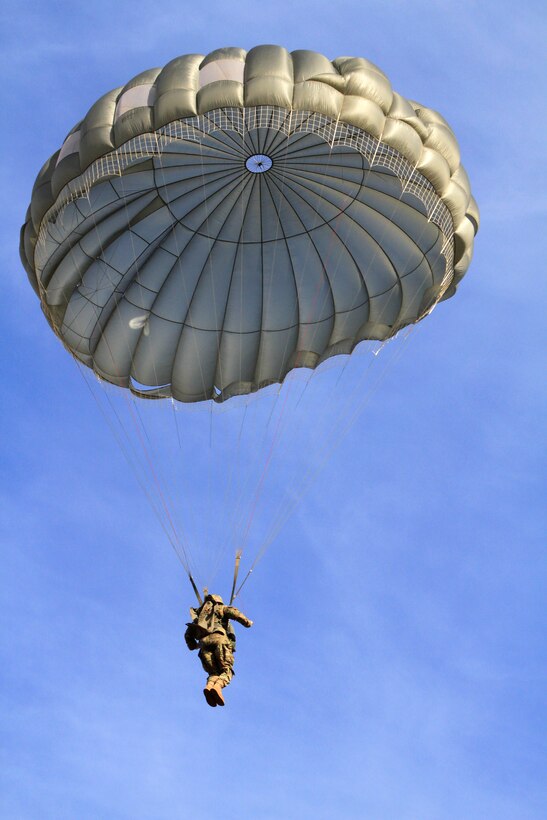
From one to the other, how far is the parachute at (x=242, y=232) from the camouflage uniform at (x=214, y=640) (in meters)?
4.99

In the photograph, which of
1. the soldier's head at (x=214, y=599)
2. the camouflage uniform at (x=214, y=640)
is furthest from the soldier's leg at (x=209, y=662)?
the soldier's head at (x=214, y=599)

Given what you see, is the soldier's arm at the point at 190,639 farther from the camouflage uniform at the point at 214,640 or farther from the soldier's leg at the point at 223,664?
the soldier's leg at the point at 223,664

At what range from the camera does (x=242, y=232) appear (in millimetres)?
22781

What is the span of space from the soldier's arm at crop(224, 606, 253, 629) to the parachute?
5.00m

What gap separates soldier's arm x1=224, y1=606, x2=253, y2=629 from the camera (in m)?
19.9

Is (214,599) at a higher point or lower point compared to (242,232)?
lower

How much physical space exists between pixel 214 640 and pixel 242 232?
7.59m

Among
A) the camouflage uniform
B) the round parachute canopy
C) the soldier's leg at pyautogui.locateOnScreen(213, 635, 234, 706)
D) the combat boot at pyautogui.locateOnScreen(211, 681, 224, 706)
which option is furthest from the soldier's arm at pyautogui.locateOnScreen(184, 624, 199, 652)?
the round parachute canopy

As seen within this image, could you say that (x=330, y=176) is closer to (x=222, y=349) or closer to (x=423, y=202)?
(x=423, y=202)

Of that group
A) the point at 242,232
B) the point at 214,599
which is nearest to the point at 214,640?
A: the point at 214,599

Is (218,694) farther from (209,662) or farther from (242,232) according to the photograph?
(242,232)

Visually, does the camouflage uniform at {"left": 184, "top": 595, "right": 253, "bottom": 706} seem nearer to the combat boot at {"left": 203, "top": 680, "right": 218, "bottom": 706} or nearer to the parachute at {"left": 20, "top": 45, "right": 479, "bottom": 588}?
the combat boot at {"left": 203, "top": 680, "right": 218, "bottom": 706}

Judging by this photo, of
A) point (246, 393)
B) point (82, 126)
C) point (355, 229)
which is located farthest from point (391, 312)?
point (82, 126)

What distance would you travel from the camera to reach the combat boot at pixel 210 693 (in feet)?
63.0
